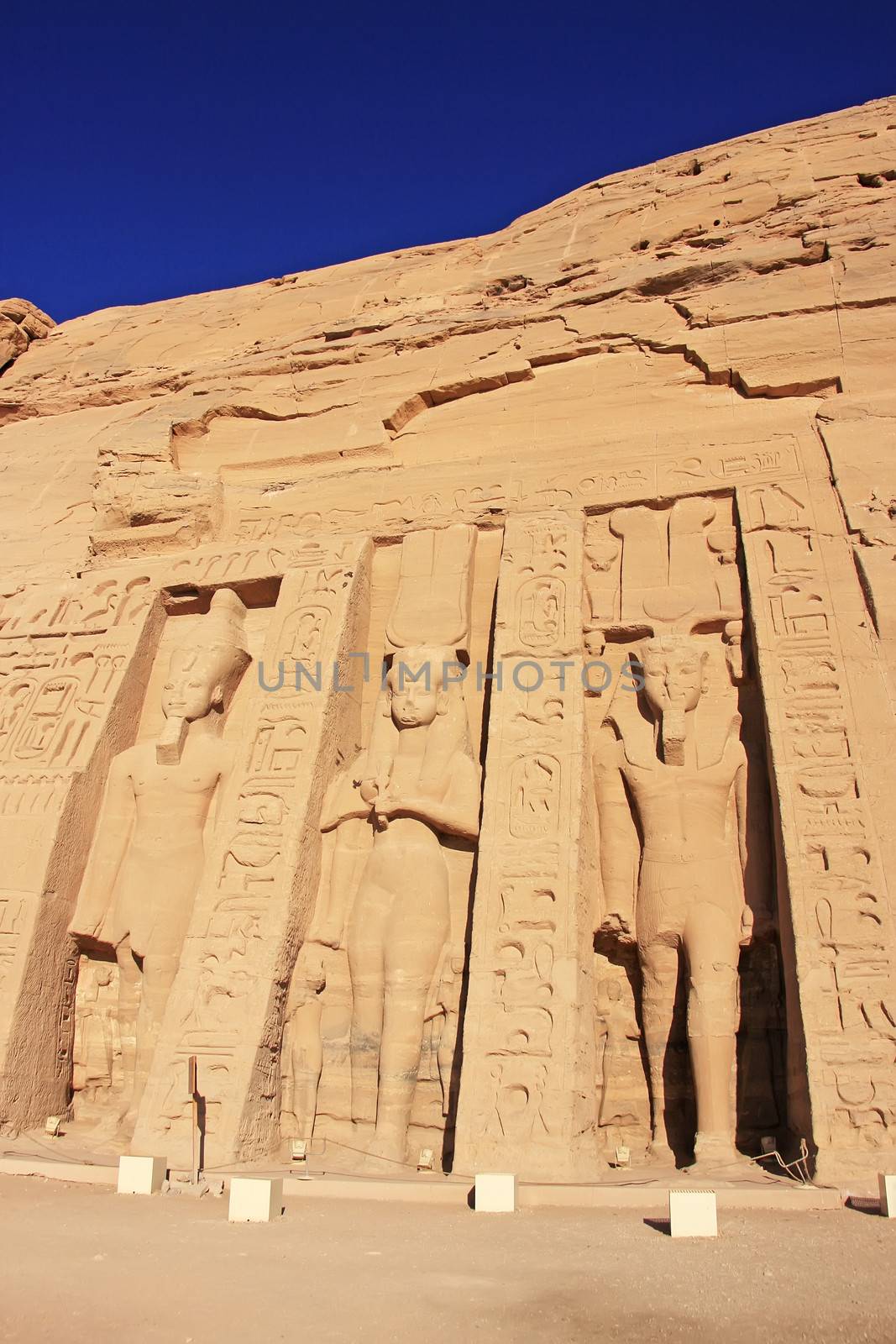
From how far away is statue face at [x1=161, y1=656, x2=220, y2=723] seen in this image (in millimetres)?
7211

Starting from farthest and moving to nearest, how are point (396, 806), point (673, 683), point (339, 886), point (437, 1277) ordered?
point (673, 683) < point (339, 886) < point (396, 806) < point (437, 1277)

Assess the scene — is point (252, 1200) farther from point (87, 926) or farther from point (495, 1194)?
point (87, 926)

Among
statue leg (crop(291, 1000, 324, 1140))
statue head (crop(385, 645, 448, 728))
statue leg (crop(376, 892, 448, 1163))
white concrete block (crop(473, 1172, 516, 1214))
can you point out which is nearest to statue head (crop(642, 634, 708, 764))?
statue head (crop(385, 645, 448, 728))

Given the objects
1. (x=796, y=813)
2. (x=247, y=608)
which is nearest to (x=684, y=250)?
(x=247, y=608)

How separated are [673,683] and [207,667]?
3151 millimetres

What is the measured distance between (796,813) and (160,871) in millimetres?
3785

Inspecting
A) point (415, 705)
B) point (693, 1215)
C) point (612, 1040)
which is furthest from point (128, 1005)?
point (693, 1215)

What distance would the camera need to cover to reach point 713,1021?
219 inches

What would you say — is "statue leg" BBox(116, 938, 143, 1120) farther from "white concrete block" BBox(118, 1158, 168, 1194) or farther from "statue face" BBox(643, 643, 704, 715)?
"statue face" BBox(643, 643, 704, 715)

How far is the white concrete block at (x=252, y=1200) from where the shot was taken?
4.09m

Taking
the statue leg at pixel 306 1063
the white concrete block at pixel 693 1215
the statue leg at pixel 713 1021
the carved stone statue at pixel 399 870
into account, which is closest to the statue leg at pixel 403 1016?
the carved stone statue at pixel 399 870

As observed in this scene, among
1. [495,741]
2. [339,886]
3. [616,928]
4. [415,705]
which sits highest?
[415,705]

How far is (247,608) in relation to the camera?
27.2 feet

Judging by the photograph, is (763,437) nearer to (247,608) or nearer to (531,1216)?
(247,608)
